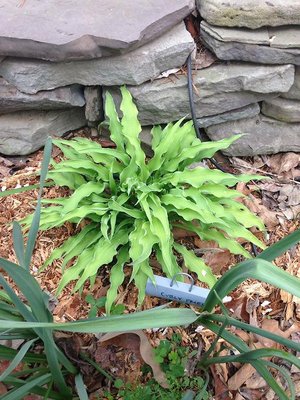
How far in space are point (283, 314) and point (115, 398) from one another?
2.31ft

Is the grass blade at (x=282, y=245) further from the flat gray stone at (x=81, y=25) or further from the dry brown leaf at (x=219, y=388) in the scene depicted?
the flat gray stone at (x=81, y=25)

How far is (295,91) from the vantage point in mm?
2230

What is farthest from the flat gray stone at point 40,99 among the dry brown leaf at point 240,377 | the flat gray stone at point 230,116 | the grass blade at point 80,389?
the dry brown leaf at point 240,377

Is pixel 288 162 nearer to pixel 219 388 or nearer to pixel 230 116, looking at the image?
pixel 230 116

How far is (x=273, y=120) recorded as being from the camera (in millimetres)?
2338

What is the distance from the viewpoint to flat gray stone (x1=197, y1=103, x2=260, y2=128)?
2.26 m

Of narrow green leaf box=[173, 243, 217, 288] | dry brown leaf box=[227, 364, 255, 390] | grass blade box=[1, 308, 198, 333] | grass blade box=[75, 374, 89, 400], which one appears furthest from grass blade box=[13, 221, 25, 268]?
dry brown leaf box=[227, 364, 255, 390]

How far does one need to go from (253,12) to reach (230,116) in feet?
1.50

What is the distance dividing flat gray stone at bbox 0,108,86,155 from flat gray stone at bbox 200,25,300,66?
0.68 meters

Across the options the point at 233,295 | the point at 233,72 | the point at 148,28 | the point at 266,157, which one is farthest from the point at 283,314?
the point at 148,28

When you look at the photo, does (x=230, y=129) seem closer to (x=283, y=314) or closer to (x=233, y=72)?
(x=233, y=72)

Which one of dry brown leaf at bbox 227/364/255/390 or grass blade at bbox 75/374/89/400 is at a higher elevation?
grass blade at bbox 75/374/89/400

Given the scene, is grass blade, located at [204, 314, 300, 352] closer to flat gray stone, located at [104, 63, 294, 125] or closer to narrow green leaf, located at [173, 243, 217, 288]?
narrow green leaf, located at [173, 243, 217, 288]

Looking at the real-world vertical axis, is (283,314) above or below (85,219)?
below
